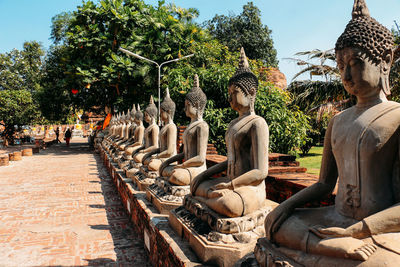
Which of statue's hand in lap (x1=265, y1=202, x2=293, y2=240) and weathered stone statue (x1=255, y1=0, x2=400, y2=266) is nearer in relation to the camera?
weathered stone statue (x1=255, y1=0, x2=400, y2=266)

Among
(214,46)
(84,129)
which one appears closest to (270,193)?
(214,46)

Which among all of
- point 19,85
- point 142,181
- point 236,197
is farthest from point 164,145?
point 19,85

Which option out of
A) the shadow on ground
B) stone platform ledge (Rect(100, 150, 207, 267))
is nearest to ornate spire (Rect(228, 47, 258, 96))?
stone platform ledge (Rect(100, 150, 207, 267))

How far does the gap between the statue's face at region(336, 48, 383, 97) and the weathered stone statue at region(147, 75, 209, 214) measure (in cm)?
246

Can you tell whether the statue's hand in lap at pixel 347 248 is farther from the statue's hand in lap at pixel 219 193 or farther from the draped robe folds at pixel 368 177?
the statue's hand in lap at pixel 219 193

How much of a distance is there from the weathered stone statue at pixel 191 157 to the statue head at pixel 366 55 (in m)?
2.47

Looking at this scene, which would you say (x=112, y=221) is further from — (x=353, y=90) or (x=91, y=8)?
(x=91, y=8)

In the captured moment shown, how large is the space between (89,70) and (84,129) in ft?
114

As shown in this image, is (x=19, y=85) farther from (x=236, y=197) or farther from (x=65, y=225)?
(x=236, y=197)

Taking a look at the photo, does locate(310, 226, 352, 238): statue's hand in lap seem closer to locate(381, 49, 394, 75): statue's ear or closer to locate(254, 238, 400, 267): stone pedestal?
locate(254, 238, 400, 267): stone pedestal

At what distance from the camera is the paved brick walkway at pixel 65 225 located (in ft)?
14.6

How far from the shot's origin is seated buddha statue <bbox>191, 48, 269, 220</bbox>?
2.73 metres

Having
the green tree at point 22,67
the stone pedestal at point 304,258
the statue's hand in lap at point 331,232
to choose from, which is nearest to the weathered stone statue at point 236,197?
the stone pedestal at point 304,258

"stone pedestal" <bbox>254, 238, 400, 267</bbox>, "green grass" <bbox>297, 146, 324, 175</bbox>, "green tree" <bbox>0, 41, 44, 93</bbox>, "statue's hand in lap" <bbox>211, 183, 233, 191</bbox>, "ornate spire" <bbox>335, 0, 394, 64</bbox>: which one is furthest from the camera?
"green tree" <bbox>0, 41, 44, 93</bbox>
